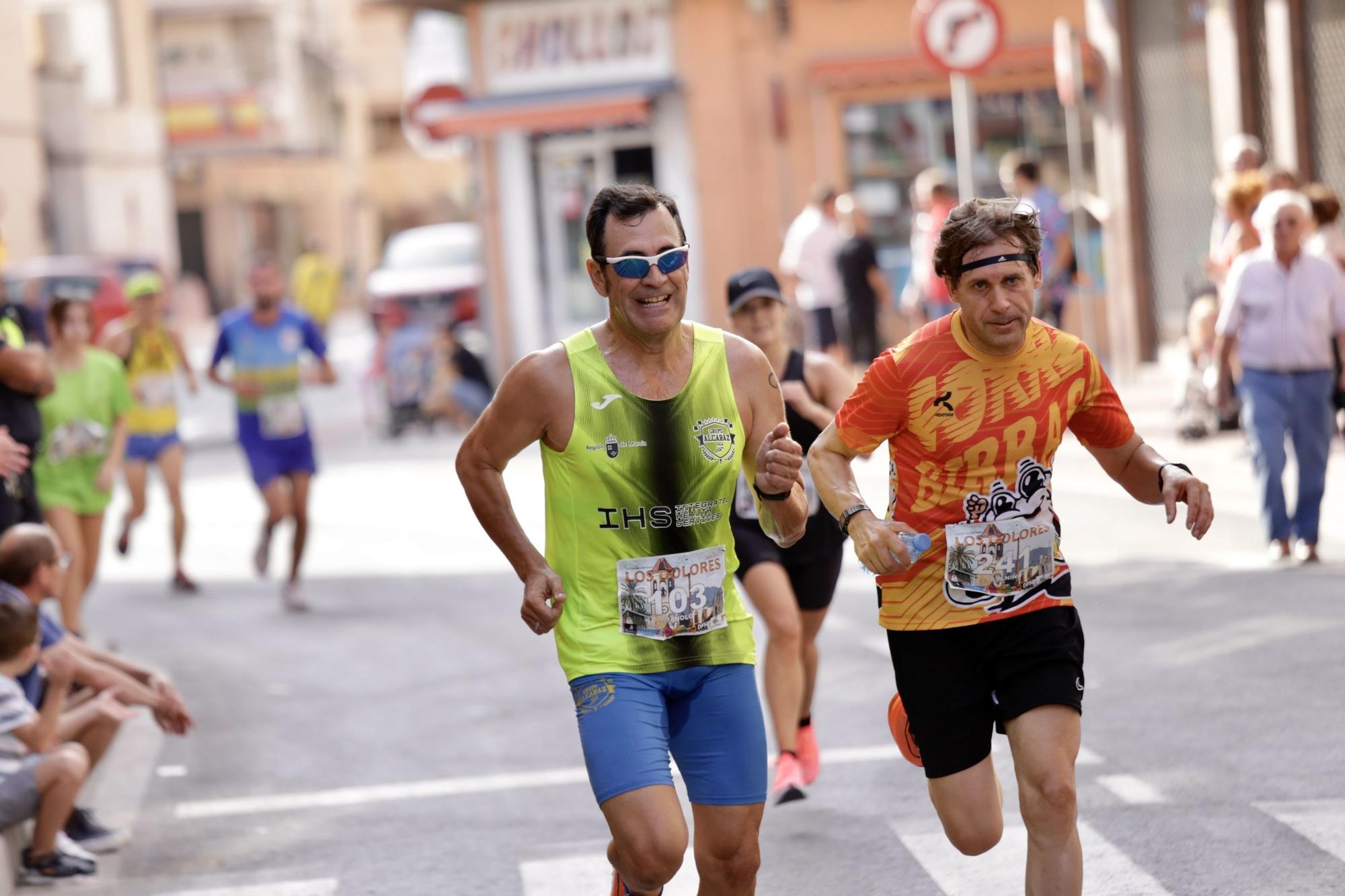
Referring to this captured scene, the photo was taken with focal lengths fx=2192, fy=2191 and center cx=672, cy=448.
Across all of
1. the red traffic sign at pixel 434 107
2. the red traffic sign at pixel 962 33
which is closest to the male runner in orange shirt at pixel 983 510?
the red traffic sign at pixel 962 33

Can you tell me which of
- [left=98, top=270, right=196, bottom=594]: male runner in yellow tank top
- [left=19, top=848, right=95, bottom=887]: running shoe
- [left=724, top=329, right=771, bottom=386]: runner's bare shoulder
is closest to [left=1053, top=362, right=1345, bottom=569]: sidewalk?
[left=98, top=270, right=196, bottom=594]: male runner in yellow tank top

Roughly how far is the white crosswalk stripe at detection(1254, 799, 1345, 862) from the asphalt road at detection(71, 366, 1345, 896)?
0.6 inches

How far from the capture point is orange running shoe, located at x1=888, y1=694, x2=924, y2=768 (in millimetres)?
5395

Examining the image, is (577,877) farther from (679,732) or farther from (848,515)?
(848,515)

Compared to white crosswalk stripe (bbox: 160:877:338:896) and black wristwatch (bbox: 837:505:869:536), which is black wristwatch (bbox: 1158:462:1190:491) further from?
white crosswalk stripe (bbox: 160:877:338:896)

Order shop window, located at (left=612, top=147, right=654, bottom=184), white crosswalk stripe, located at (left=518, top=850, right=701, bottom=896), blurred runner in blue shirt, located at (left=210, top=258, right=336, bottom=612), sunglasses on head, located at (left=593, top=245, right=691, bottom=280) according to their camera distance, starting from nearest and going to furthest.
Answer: sunglasses on head, located at (left=593, top=245, right=691, bottom=280)
white crosswalk stripe, located at (left=518, top=850, right=701, bottom=896)
blurred runner in blue shirt, located at (left=210, top=258, right=336, bottom=612)
shop window, located at (left=612, top=147, right=654, bottom=184)

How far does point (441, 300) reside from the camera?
27.3 metres

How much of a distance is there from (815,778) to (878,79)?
1943 cm

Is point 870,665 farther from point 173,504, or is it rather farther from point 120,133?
point 120,133

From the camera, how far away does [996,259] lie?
5.11 meters

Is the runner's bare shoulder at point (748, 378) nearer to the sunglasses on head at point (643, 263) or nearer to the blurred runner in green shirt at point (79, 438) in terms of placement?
the sunglasses on head at point (643, 263)

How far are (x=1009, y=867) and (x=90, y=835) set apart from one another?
323cm

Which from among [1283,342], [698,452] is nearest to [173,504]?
[1283,342]

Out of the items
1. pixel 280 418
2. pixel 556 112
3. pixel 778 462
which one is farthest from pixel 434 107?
pixel 778 462
